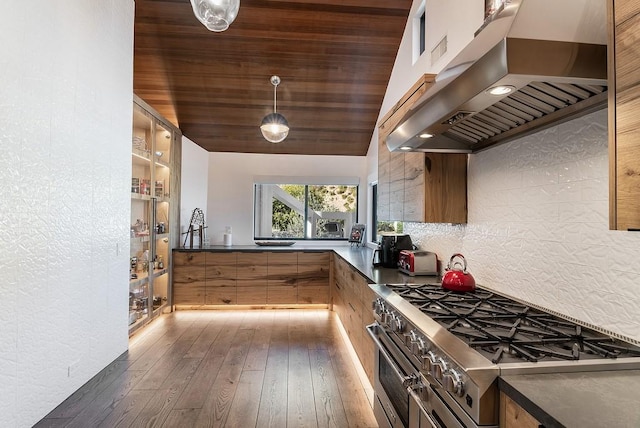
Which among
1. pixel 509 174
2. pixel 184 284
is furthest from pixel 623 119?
pixel 184 284

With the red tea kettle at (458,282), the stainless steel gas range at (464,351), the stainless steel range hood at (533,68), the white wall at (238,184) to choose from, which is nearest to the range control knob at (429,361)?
the stainless steel gas range at (464,351)

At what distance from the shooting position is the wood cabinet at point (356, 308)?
253 cm

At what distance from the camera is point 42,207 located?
2.13 metres

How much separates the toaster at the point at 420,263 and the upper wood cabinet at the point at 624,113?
1.87m

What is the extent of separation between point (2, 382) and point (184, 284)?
2.87 meters

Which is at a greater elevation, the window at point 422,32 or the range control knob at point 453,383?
the window at point 422,32

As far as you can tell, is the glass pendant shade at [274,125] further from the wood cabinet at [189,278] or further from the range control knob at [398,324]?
the range control knob at [398,324]

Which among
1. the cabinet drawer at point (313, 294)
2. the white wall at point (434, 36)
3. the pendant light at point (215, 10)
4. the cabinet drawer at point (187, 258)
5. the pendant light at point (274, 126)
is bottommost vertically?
the cabinet drawer at point (313, 294)

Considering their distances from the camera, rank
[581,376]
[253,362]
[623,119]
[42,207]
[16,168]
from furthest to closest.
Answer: [253,362]
[42,207]
[16,168]
[581,376]
[623,119]

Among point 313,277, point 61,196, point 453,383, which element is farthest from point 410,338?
point 313,277

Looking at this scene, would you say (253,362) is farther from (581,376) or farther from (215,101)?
(215,101)

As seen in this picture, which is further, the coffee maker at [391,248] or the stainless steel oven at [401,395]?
the coffee maker at [391,248]

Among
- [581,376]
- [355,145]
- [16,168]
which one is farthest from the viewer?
[355,145]

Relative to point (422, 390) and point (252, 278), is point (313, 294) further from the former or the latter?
point (422, 390)
